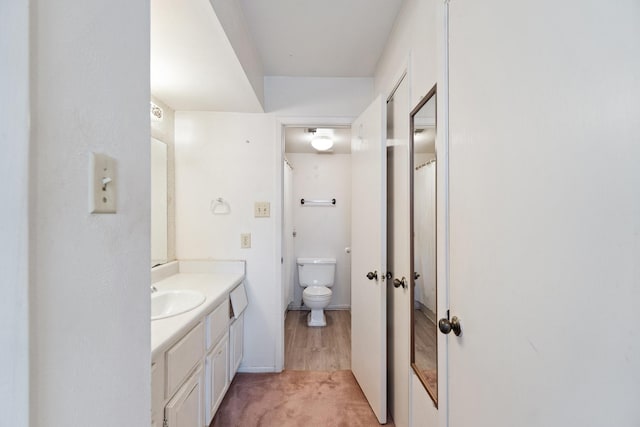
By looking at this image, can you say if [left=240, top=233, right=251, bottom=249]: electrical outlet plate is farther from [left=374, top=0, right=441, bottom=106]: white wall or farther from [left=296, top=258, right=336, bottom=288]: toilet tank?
[left=374, top=0, right=441, bottom=106]: white wall

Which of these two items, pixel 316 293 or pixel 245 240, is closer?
pixel 245 240

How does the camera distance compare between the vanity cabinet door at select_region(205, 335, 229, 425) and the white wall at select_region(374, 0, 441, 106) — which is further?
the vanity cabinet door at select_region(205, 335, 229, 425)

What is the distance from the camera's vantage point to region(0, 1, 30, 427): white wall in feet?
1.14

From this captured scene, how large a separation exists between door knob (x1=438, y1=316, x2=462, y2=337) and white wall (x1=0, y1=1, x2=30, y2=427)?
94cm

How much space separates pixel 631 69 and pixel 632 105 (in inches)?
2.1

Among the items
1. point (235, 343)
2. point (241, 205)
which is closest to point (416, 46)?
point (241, 205)

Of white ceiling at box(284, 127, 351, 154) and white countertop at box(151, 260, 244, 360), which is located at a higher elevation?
white ceiling at box(284, 127, 351, 154)

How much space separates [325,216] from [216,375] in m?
2.43

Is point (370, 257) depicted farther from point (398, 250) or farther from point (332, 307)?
point (332, 307)

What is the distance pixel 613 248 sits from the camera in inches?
16.2

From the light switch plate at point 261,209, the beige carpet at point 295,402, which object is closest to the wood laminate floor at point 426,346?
the beige carpet at point 295,402

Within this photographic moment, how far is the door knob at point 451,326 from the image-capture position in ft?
2.71

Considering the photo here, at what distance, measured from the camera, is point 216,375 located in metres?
1.59

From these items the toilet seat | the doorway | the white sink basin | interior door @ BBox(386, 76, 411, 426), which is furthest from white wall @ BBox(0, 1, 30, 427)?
the doorway
